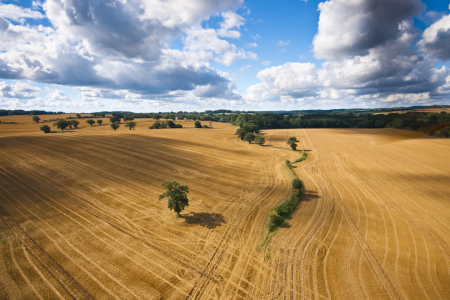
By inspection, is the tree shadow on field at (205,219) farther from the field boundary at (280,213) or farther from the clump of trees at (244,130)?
the clump of trees at (244,130)

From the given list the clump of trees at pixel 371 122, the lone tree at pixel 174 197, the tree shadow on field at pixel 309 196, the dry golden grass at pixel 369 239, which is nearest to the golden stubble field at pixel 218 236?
the dry golden grass at pixel 369 239

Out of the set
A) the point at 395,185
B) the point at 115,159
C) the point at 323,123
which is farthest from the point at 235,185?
the point at 323,123

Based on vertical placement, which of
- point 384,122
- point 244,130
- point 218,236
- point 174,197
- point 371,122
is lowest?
point 218,236

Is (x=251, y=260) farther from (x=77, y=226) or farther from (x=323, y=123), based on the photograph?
(x=323, y=123)

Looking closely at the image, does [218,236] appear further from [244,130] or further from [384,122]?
[384,122]

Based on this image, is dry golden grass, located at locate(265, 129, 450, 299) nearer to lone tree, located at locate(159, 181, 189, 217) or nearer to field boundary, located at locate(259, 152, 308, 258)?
field boundary, located at locate(259, 152, 308, 258)

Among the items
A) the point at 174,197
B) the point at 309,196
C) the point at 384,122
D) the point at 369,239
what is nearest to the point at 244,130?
the point at 309,196

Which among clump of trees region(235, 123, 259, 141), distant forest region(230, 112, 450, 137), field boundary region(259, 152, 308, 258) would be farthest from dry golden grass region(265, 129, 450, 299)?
distant forest region(230, 112, 450, 137)
